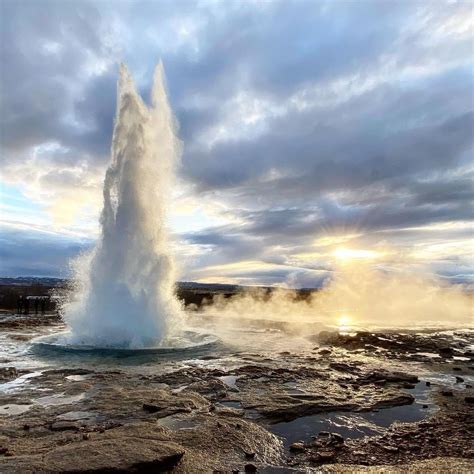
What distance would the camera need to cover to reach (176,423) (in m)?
7.25

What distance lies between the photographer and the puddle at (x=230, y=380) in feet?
33.4

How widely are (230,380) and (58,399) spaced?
4.17 m

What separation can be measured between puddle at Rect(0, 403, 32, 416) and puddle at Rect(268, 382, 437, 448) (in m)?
4.70

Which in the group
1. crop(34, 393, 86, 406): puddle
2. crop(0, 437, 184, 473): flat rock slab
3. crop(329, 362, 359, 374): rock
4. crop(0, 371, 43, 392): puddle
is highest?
crop(0, 437, 184, 473): flat rock slab

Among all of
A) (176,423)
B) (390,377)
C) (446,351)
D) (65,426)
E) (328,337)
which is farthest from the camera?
(328,337)

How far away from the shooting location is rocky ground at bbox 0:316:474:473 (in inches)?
218

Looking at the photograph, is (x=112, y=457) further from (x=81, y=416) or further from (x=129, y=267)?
(x=129, y=267)

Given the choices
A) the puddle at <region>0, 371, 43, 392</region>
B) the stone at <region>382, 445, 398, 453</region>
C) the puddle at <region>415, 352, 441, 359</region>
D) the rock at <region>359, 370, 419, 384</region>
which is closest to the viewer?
the stone at <region>382, 445, 398, 453</region>

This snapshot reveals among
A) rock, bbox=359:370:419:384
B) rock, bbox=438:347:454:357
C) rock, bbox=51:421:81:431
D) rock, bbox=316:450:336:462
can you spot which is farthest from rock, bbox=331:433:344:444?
rock, bbox=438:347:454:357

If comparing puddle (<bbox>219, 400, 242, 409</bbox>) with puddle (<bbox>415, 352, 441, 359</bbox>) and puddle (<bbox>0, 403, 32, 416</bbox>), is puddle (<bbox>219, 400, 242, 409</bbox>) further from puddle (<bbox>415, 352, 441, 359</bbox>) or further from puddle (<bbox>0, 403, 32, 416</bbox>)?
puddle (<bbox>415, 352, 441, 359</bbox>)

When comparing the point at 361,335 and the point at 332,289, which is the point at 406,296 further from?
the point at 361,335

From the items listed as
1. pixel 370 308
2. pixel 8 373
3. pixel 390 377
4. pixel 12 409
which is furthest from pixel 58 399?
pixel 370 308

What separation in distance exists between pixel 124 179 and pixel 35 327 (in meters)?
10.9

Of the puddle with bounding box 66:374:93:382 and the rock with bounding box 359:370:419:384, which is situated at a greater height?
the rock with bounding box 359:370:419:384
